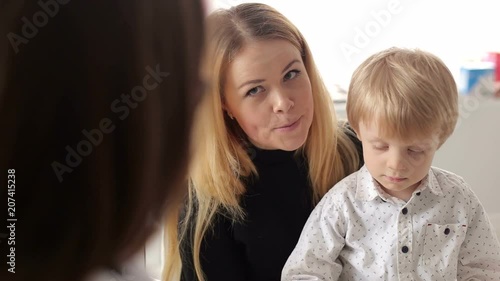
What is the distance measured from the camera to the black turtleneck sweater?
1.46 meters

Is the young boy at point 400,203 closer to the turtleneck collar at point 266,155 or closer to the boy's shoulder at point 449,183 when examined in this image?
the boy's shoulder at point 449,183

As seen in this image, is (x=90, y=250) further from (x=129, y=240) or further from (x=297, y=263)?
(x=297, y=263)

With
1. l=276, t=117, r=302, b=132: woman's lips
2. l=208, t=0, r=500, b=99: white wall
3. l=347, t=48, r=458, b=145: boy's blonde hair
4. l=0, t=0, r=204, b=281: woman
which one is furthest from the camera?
l=208, t=0, r=500, b=99: white wall

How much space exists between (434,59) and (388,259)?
380mm

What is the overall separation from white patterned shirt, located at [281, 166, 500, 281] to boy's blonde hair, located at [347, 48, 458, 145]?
0.44 ft

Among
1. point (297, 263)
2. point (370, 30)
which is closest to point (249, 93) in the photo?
point (297, 263)

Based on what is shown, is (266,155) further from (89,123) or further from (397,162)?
(89,123)

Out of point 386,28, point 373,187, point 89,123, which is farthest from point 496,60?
point 89,123

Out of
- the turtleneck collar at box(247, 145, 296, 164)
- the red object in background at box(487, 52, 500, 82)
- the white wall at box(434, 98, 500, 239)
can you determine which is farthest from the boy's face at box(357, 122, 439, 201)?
the red object in background at box(487, 52, 500, 82)

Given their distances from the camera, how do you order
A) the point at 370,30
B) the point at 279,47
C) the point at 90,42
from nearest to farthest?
the point at 90,42 → the point at 279,47 → the point at 370,30

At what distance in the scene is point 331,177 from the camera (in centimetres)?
148

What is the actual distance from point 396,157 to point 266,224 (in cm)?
37

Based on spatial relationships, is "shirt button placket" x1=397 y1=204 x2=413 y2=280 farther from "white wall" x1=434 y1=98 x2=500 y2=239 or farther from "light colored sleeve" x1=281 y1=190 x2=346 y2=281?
"white wall" x1=434 y1=98 x2=500 y2=239

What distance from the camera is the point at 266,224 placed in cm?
147
